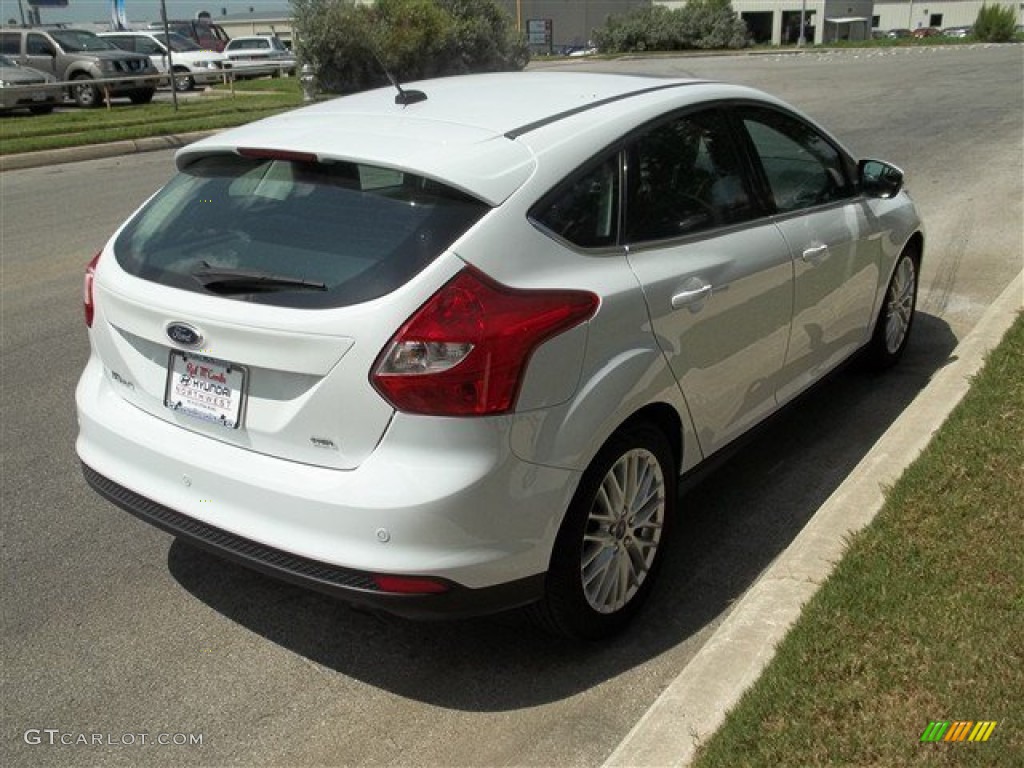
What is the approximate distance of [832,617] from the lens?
10.3ft

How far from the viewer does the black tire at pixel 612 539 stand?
123 inches

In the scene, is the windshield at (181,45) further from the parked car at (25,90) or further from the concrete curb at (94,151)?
the concrete curb at (94,151)

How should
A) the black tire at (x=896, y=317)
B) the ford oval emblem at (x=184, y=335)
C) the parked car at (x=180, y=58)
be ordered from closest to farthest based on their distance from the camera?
the ford oval emblem at (x=184, y=335)
the black tire at (x=896, y=317)
the parked car at (x=180, y=58)

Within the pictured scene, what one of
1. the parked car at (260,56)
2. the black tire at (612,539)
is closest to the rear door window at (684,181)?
the black tire at (612,539)

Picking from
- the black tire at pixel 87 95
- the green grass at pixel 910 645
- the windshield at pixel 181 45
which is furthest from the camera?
the windshield at pixel 181 45

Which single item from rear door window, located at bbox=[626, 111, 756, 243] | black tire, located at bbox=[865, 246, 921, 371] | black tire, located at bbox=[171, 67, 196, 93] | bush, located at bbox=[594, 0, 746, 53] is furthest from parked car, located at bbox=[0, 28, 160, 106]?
bush, located at bbox=[594, 0, 746, 53]

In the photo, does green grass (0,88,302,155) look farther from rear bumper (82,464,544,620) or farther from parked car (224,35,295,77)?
rear bumper (82,464,544,620)

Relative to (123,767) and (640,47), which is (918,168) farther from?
(640,47)

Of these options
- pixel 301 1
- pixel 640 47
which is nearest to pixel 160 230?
pixel 301 1

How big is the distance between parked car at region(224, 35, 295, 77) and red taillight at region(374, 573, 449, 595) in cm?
3171

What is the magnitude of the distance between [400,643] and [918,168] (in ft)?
35.5

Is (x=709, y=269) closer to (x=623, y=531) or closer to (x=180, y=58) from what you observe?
(x=623, y=531)

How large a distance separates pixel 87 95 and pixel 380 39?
700 centimetres

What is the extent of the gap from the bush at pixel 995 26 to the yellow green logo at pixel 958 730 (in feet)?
199
